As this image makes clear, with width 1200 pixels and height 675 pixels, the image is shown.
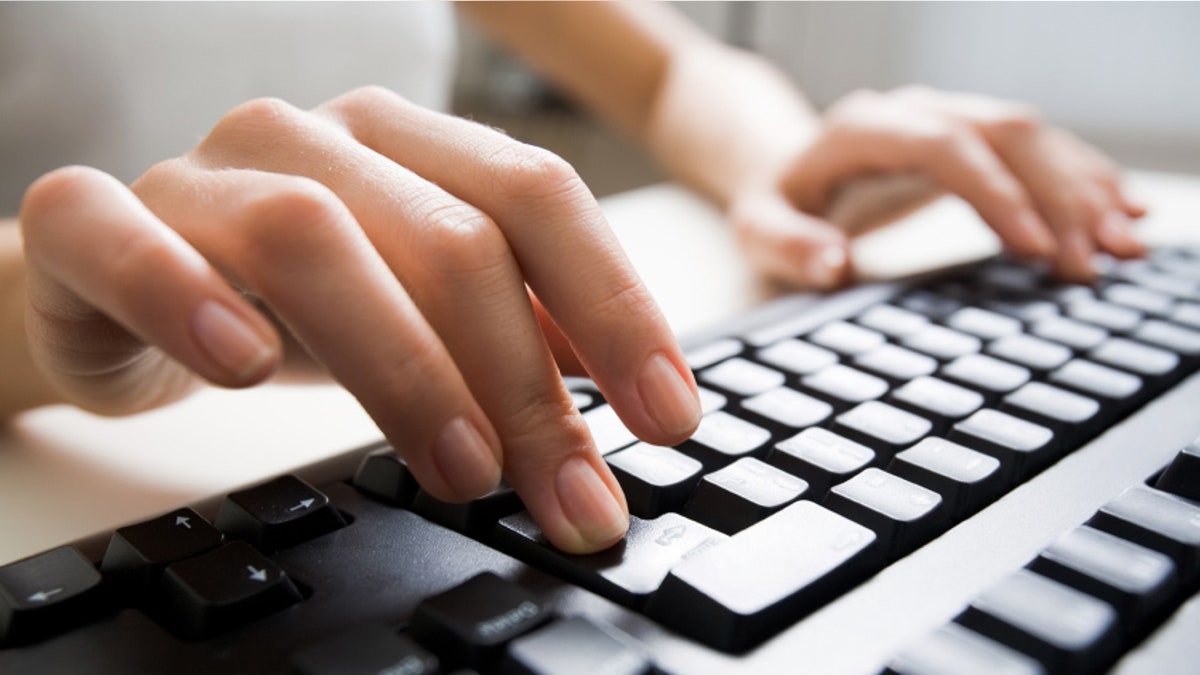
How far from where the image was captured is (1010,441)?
1.04ft

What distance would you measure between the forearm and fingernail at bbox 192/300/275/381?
162mm

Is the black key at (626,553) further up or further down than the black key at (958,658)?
further down

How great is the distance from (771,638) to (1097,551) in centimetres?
9

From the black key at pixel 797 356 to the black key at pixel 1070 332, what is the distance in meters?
0.10

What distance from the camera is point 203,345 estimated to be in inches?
8.8

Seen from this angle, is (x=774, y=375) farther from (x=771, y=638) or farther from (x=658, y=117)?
(x=658, y=117)

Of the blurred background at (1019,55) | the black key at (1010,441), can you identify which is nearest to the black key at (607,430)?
the black key at (1010,441)

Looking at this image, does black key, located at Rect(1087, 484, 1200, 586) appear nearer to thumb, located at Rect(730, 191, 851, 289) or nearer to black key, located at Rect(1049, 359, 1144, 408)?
black key, located at Rect(1049, 359, 1144, 408)

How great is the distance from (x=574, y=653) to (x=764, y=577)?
0.06m

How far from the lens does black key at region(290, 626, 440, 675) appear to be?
0.20 metres

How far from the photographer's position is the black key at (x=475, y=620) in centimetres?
21

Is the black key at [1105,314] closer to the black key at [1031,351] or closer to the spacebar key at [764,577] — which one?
the black key at [1031,351]

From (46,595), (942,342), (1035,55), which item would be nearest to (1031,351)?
(942,342)

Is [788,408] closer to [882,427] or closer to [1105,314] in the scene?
[882,427]
